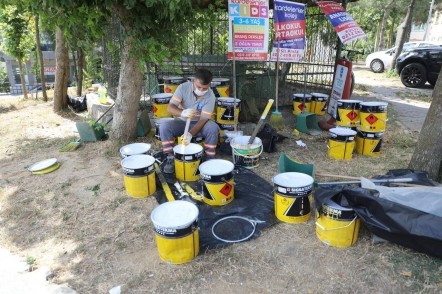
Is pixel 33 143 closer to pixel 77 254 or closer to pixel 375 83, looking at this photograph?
pixel 77 254

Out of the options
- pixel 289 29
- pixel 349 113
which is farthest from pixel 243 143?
pixel 289 29

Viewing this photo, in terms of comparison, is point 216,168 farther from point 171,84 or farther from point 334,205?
point 171,84

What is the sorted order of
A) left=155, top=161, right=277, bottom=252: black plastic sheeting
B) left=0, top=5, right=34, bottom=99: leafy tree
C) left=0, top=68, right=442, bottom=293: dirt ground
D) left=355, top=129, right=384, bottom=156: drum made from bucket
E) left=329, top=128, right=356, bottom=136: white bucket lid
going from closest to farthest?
left=0, top=68, right=442, bottom=293: dirt ground, left=155, top=161, right=277, bottom=252: black plastic sheeting, left=329, top=128, right=356, bottom=136: white bucket lid, left=355, top=129, right=384, bottom=156: drum made from bucket, left=0, top=5, right=34, bottom=99: leafy tree

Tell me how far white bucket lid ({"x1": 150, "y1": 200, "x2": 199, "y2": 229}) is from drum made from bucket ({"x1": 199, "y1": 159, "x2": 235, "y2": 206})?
0.52m

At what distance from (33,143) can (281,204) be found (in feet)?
14.8

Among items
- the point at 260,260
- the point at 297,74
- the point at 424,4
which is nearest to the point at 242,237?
the point at 260,260

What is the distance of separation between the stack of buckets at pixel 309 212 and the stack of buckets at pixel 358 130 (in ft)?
5.57

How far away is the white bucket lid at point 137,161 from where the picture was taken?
333 cm

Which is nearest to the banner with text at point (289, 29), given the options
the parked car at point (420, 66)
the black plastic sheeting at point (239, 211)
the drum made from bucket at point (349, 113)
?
the drum made from bucket at point (349, 113)

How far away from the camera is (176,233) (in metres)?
2.35

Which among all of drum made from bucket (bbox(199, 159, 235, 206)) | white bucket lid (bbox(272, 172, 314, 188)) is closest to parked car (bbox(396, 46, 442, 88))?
white bucket lid (bbox(272, 172, 314, 188))

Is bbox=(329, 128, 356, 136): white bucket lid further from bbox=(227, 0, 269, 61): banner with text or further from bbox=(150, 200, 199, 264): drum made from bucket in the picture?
bbox=(150, 200, 199, 264): drum made from bucket

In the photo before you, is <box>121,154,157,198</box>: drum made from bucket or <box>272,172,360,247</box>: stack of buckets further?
<box>121,154,157,198</box>: drum made from bucket

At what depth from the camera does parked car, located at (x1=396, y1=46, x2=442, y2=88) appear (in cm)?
975
